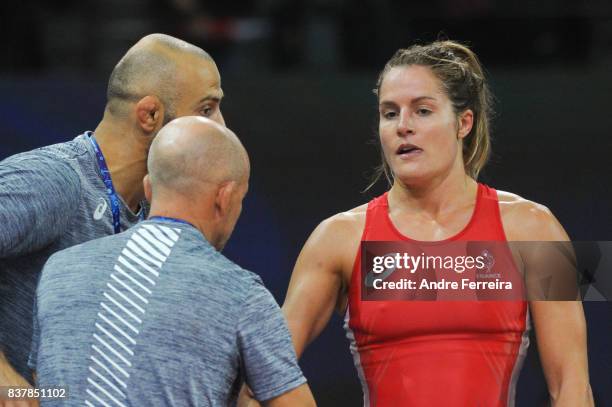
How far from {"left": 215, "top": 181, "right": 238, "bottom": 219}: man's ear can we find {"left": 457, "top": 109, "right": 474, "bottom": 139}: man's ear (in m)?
0.93

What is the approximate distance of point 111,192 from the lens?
2.33 metres

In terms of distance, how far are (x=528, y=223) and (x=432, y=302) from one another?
311 mm

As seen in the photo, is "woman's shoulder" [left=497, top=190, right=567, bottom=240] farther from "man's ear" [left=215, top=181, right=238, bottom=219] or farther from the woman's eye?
"man's ear" [left=215, top=181, right=238, bottom=219]

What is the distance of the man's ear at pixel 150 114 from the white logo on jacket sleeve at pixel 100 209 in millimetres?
214

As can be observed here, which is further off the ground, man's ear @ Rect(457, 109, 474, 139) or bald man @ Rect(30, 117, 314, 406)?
man's ear @ Rect(457, 109, 474, 139)

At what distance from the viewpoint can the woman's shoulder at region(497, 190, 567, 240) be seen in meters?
2.51

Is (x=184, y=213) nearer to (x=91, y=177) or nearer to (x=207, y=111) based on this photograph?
(x=91, y=177)

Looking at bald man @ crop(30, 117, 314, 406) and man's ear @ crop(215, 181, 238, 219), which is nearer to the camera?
bald man @ crop(30, 117, 314, 406)

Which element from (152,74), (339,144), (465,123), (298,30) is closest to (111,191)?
(152,74)

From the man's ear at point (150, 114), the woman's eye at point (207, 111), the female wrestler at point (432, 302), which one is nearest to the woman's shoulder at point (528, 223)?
the female wrestler at point (432, 302)

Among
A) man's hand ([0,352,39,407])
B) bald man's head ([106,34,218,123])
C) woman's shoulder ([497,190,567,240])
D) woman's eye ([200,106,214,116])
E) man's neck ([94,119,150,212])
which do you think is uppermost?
bald man's head ([106,34,218,123])

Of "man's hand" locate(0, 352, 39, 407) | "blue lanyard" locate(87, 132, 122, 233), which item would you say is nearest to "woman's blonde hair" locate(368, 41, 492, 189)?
"blue lanyard" locate(87, 132, 122, 233)

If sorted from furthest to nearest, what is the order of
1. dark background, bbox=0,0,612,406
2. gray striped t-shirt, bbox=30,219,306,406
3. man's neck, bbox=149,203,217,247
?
dark background, bbox=0,0,612,406, man's neck, bbox=149,203,217,247, gray striped t-shirt, bbox=30,219,306,406

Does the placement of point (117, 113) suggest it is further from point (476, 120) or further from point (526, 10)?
point (526, 10)
